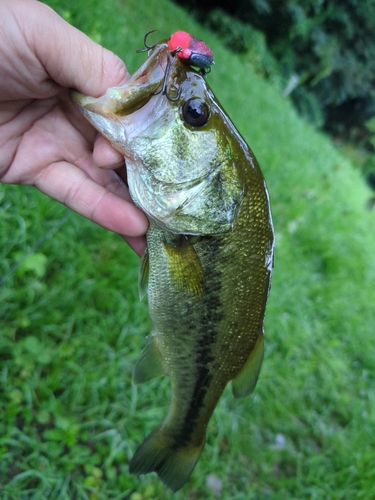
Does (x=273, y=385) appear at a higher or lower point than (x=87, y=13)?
lower

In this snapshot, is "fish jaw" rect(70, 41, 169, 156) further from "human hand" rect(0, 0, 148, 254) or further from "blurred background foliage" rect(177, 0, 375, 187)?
"blurred background foliage" rect(177, 0, 375, 187)

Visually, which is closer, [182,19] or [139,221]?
[139,221]

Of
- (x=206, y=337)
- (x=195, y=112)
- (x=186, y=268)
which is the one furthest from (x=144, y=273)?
(x=195, y=112)

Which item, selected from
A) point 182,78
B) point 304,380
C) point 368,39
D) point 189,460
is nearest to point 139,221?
point 182,78

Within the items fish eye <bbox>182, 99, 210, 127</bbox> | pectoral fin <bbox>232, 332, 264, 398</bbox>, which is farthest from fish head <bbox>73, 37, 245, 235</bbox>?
pectoral fin <bbox>232, 332, 264, 398</bbox>

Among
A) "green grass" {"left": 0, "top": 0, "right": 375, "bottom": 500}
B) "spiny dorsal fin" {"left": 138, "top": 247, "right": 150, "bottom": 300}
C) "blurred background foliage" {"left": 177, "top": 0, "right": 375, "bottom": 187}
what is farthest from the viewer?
"blurred background foliage" {"left": 177, "top": 0, "right": 375, "bottom": 187}

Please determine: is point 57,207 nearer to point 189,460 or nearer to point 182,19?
point 189,460

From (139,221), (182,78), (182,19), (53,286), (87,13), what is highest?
(182,78)

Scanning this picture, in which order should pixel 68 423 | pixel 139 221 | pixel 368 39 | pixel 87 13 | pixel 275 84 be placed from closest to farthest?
pixel 139 221, pixel 68 423, pixel 87 13, pixel 275 84, pixel 368 39

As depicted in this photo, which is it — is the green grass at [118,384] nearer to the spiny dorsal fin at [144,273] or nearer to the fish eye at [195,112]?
the spiny dorsal fin at [144,273]
